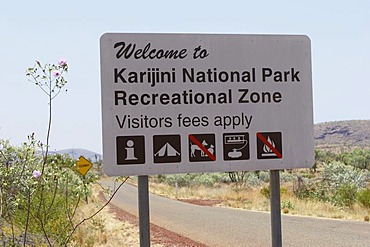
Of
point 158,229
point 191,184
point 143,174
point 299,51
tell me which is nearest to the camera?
point 143,174

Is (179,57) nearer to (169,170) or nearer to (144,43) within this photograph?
(144,43)

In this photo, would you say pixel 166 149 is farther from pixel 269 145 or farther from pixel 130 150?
pixel 269 145

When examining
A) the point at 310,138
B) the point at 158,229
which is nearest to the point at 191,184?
the point at 158,229

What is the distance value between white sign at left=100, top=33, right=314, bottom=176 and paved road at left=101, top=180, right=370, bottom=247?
868cm

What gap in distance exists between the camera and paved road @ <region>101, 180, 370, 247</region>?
1306 cm

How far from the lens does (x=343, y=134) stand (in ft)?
390

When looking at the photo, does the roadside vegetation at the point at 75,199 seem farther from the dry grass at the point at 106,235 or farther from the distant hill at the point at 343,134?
the distant hill at the point at 343,134

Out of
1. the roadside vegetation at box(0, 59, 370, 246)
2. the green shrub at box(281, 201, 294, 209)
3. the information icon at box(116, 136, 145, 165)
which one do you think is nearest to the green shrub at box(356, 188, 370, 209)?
the roadside vegetation at box(0, 59, 370, 246)

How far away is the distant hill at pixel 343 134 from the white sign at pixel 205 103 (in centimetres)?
10267

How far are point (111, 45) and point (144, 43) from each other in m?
0.24

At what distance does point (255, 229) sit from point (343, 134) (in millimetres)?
108070

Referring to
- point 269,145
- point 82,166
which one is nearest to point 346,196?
point 82,166

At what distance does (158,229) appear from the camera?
15.9 meters

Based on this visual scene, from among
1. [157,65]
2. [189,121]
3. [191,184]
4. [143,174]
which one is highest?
[157,65]
